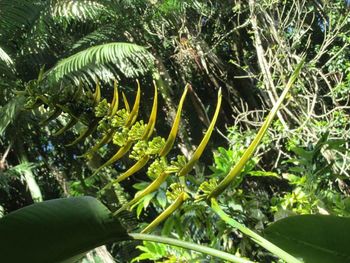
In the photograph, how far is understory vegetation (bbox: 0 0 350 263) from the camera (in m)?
1.95

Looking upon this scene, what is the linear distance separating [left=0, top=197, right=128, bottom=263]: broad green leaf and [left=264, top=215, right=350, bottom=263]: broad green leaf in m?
0.29

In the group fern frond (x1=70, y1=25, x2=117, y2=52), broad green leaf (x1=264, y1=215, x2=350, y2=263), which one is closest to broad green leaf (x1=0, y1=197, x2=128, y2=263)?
broad green leaf (x1=264, y1=215, x2=350, y2=263)

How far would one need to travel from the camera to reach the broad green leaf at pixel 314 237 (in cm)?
107

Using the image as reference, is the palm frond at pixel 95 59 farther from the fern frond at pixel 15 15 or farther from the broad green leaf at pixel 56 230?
the broad green leaf at pixel 56 230

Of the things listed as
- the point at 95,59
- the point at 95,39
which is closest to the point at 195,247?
the point at 95,59

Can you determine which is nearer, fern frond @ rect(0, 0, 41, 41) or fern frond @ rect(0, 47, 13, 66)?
fern frond @ rect(0, 47, 13, 66)

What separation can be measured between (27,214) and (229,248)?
6.33 feet

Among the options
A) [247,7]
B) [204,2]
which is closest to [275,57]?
[247,7]

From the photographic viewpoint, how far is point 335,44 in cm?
927

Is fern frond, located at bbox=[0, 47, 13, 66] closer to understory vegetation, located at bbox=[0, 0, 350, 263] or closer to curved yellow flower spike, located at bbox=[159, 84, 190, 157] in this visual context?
understory vegetation, located at bbox=[0, 0, 350, 263]

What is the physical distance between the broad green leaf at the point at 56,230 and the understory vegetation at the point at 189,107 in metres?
0.14

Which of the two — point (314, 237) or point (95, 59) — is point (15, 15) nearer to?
point (95, 59)

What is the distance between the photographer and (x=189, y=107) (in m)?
10.9

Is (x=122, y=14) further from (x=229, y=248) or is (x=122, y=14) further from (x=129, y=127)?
(x=129, y=127)
